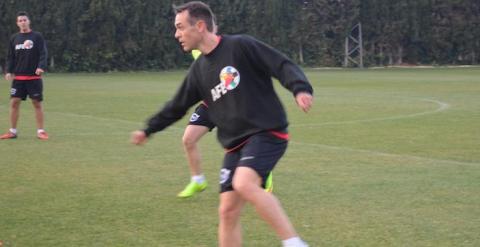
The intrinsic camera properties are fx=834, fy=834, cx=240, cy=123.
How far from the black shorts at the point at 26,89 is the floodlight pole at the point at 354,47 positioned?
120 feet

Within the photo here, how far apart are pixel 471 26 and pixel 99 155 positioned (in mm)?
40664

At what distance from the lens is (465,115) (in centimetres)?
1661

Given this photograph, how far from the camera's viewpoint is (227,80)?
5.23 m

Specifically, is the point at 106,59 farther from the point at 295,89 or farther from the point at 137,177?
the point at 295,89

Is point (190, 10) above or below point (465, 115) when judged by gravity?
above

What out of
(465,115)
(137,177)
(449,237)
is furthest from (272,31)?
(449,237)

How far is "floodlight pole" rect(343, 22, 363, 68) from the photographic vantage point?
48438 mm

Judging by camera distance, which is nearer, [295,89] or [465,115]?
[295,89]

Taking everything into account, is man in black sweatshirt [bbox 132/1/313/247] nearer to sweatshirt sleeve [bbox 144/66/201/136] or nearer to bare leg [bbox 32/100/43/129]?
sweatshirt sleeve [bbox 144/66/201/136]

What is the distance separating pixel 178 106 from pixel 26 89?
8.29 m

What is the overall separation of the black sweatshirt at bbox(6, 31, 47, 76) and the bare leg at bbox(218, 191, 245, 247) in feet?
28.5

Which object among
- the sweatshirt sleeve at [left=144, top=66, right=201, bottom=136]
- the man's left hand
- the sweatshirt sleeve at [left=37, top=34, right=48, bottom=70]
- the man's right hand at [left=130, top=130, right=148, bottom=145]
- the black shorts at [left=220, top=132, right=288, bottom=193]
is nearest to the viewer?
the man's left hand

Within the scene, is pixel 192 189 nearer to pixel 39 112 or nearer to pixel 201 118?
pixel 201 118

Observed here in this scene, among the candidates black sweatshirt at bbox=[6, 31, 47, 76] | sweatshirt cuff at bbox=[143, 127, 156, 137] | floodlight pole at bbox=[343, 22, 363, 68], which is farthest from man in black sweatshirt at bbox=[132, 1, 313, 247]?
floodlight pole at bbox=[343, 22, 363, 68]
